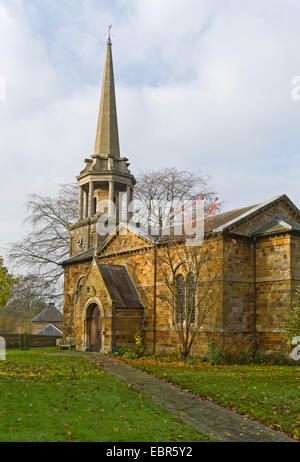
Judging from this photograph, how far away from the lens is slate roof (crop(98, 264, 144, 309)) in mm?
25953

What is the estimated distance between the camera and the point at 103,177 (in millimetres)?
36875

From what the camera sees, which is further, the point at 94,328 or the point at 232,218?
the point at 94,328

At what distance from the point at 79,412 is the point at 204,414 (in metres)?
3.24

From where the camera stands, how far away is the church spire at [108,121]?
3856 centimetres

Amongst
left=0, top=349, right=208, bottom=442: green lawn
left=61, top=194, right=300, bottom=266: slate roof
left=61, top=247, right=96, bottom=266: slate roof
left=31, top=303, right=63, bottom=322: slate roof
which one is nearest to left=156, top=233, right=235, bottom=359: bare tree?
left=61, top=194, right=300, bottom=266: slate roof

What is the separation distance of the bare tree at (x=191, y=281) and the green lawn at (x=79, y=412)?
7.67 meters

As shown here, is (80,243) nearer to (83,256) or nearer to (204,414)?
(83,256)

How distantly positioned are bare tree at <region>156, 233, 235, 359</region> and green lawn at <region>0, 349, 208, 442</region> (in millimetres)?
7666

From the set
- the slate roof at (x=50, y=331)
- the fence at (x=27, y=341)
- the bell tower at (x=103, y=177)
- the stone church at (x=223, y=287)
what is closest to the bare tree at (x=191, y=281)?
the stone church at (x=223, y=287)

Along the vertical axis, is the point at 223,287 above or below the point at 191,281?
below

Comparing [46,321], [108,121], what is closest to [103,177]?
[108,121]

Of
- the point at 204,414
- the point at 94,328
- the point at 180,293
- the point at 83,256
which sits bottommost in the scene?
the point at 204,414

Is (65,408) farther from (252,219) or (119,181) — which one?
(119,181)

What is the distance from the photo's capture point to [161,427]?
9.94 metres
